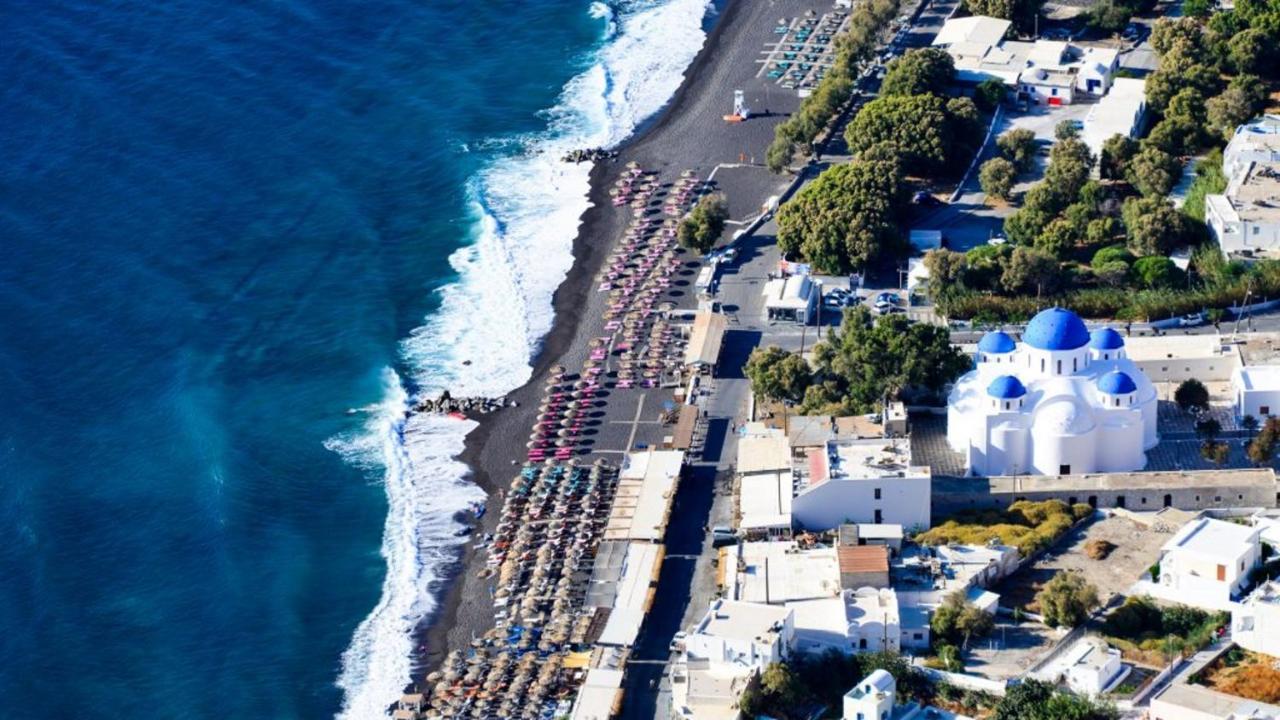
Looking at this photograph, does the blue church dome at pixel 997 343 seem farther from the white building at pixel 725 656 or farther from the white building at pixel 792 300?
the white building at pixel 725 656

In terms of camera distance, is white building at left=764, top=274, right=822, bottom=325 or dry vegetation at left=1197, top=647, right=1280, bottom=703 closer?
dry vegetation at left=1197, top=647, right=1280, bottom=703

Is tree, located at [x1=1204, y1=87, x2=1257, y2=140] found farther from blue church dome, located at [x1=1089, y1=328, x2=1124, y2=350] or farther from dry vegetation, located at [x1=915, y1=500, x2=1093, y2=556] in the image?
dry vegetation, located at [x1=915, y1=500, x2=1093, y2=556]

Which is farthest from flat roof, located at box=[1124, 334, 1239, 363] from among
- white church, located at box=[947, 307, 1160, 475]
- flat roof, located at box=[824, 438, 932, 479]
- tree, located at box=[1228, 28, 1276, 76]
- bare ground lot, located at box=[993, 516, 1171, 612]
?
tree, located at box=[1228, 28, 1276, 76]

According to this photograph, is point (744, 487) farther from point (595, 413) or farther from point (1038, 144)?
point (1038, 144)

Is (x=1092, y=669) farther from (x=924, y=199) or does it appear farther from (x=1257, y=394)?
(x=924, y=199)

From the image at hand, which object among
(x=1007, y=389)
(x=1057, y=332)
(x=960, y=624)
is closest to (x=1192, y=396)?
(x=1057, y=332)

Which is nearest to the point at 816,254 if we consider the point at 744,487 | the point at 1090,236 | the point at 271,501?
the point at 1090,236
